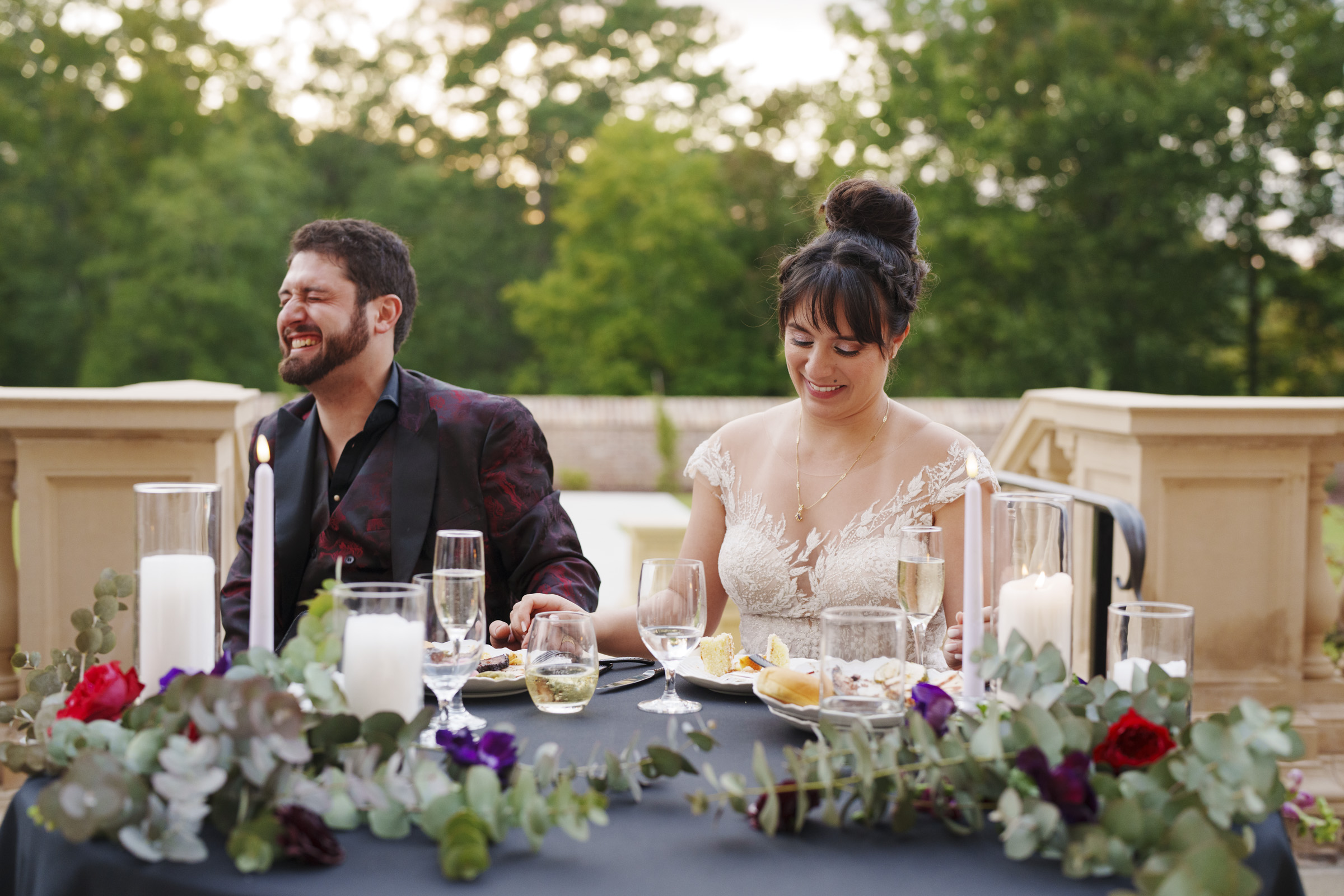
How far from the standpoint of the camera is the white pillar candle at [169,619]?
1.33 m

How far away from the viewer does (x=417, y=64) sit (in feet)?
87.8

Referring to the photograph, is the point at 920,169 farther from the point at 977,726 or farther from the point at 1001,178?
the point at 977,726

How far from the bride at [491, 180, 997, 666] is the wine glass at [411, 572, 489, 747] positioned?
3.71 ft

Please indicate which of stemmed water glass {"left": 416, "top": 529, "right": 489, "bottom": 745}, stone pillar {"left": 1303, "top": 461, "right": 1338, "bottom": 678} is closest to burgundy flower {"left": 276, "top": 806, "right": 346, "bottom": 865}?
stemmed water glass {"left": 416, "top": 529, "right": 489, "bottom": 745}

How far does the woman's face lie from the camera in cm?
245

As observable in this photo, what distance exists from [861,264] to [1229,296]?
19.8 metres

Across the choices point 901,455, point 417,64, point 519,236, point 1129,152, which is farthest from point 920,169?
point 901,455

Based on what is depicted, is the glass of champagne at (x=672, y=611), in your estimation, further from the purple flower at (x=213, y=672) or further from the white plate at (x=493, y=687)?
the purple flower at (x=213, y=672)

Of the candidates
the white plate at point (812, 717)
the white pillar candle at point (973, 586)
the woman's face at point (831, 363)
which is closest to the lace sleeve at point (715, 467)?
the woman's face at point (831, 363)

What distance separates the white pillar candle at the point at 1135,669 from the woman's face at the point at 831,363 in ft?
3.97

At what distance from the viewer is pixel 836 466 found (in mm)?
2672

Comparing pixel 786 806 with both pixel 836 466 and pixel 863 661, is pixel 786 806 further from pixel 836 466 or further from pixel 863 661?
pixel 836 466

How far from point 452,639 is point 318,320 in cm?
150

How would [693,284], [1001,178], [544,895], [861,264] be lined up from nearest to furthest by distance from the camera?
1. [544,895]
2. [861,264]
3. [1001,178]
4. [693,284]
